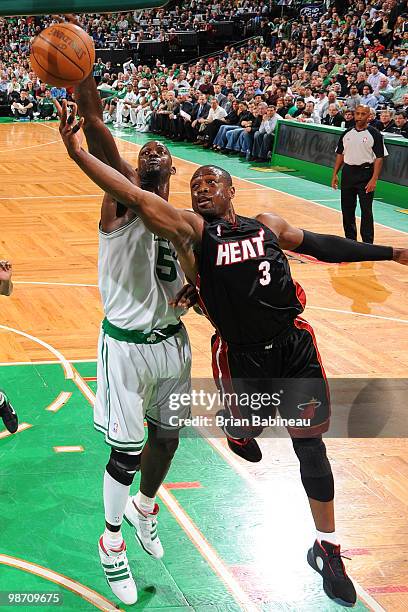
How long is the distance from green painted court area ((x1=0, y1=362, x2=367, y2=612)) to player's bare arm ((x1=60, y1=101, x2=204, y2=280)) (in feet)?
4.92

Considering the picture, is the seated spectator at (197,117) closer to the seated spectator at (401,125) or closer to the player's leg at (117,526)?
the seated spectator at (401,125)

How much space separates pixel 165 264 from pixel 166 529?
5.00ft

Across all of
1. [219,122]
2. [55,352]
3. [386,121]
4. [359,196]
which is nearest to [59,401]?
[55,352]

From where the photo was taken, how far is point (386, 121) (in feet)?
54.5

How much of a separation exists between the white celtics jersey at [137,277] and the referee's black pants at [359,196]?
25.3ft

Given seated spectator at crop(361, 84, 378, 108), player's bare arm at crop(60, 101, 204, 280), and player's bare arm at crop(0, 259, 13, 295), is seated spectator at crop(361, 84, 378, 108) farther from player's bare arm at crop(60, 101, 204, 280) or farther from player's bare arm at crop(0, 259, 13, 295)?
player's bare arm at crop(60, 101, 204, 280)

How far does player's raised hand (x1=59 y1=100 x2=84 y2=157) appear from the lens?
3.52 m

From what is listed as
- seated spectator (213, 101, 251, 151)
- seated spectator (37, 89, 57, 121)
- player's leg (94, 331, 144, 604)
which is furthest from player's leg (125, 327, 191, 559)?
seated spectator (37, 89, 57, 121)

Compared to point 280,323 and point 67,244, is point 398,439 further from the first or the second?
point 67,244

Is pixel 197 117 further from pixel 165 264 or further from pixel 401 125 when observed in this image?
pixel 165 264

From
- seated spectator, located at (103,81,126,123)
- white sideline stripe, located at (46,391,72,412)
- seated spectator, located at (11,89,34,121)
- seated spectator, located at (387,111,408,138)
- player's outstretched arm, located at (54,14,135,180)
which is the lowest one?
seated spectator, located at (11,89,34,121)

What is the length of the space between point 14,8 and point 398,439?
12.6ft

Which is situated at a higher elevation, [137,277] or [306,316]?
[137,277]

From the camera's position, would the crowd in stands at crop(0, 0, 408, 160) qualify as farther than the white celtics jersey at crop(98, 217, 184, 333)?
Yes
